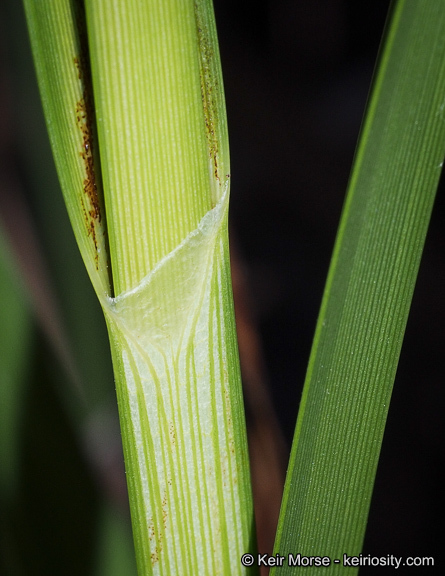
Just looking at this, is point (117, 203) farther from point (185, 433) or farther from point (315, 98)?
point (315, 98)

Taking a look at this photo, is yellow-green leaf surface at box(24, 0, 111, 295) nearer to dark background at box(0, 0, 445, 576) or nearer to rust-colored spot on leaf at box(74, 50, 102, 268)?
rust-colored spot on leaf at box(74, 50, 102, 268)

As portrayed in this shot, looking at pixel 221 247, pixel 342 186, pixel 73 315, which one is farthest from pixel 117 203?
pixel 342 186

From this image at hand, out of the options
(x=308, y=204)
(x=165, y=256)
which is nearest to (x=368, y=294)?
(x=165, y=256)

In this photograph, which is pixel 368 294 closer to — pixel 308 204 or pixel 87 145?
pixel 87 145

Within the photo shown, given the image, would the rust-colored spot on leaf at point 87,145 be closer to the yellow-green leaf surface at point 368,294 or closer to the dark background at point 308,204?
the yellow-green leaf surface at point 368,294

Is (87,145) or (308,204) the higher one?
(308,204)

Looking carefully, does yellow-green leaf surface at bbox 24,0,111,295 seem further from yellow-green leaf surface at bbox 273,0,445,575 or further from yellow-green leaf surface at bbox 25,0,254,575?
yellow-green leaf surface at bbox 273,0,445,575

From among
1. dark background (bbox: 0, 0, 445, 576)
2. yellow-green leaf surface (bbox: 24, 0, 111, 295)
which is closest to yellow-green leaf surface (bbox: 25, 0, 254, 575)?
yellow-green leaf surface (bbox: 24, 0, 111, 295)

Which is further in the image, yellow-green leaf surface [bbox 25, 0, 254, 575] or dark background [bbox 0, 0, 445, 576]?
dark background [bbox 0, 0, 445, 576]
